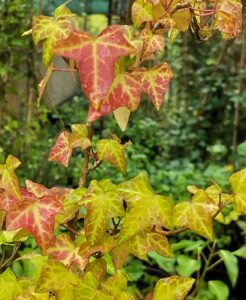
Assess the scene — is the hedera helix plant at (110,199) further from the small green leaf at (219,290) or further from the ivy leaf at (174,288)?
the small green leaf at (219,290)

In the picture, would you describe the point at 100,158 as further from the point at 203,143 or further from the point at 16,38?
the point at 203,143

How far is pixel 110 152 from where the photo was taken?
862 mm

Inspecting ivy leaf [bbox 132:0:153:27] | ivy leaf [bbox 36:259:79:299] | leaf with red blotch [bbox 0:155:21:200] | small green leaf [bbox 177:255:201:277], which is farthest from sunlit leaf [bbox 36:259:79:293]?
small green leaf [bbox 177:255:201:277]

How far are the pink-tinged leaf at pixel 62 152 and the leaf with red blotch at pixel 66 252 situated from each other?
4.4 inches

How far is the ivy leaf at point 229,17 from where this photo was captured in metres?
0.84

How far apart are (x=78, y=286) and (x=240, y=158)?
3.37 metres

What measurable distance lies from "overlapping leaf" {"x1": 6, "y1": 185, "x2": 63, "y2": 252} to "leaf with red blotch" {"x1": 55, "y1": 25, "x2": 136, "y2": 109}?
182 mm

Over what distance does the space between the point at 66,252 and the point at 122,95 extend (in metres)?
0.25

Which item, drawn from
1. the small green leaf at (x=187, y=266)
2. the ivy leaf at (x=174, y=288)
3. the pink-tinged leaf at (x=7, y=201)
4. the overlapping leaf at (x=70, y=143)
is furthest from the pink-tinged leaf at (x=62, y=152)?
the small green leaf at (x=187, y=266)

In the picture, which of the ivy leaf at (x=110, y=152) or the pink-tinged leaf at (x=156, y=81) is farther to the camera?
the ivy leaf at (x=110, y=152)

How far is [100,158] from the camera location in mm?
867

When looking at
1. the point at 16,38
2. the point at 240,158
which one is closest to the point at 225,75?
the point at 240,158

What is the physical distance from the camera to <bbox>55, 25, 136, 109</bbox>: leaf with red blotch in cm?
65

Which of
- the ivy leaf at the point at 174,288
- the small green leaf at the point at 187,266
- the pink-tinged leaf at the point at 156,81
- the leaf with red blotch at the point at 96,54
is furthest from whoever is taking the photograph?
the small green leaf at the point at 187,266
